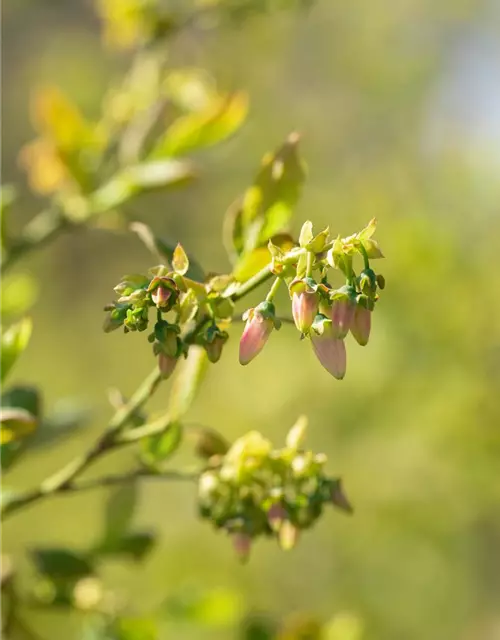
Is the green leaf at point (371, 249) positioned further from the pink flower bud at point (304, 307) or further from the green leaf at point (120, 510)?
the green leaf at point (120, 510)

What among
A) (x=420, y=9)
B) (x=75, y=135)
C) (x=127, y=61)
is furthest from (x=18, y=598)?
Result: (x=127, y=61)

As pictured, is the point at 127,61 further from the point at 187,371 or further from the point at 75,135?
the point at 187,371

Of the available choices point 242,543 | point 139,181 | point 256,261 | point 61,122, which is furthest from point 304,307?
point 61,122

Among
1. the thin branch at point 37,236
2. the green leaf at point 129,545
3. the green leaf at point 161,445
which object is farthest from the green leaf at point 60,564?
the thin branch at point 37,236

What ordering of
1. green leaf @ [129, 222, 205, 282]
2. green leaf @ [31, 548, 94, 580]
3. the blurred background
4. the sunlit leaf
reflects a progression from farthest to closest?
the blurred background < the sunlit leaf < green leaf @ [31, 548, 94, 580] < green leaf @ [129, 222, 205, 282]

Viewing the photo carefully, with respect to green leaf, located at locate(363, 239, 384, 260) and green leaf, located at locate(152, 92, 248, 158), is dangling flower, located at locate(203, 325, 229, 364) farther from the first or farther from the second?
green leaf, located at locate(152, 92, 248, 158)

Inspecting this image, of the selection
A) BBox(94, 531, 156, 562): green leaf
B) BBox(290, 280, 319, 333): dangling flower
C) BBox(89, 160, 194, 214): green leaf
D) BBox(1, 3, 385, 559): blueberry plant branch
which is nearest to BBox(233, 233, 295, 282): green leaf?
BBox(1, 3, 385, 559): blueberry plant branch

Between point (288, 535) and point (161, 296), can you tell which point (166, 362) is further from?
point (288, 535)
